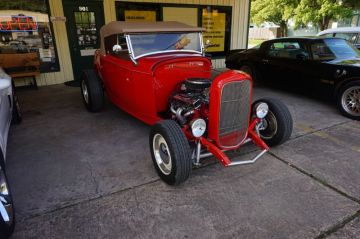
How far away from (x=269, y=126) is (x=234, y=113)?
0.95 metres

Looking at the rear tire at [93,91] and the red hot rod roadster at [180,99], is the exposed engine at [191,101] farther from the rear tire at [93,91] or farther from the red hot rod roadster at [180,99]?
the rear tire at [93,91]

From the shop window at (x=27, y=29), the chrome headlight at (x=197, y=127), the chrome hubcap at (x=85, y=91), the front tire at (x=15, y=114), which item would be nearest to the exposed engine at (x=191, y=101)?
the chrome headlight at (x=197, y=127)

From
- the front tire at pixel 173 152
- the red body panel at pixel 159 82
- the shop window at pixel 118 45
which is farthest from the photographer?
the shop window at pixel 118 45

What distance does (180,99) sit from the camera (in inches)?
145

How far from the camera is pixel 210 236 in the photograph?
93.0 inches

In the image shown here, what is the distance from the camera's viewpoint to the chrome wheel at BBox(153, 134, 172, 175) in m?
3.18

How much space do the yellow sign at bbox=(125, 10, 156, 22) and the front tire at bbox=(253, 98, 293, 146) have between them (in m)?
6.18

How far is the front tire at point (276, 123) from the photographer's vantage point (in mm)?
3678

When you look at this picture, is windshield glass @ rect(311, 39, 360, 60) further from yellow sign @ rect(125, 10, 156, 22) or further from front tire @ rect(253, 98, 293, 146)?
yellow sign @ rect(125, 10, 156, 22)

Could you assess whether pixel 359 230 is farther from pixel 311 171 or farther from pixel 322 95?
pixel 322 95

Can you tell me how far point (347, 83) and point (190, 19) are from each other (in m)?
6.02

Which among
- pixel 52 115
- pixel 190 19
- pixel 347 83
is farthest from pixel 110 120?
pixel 190 19

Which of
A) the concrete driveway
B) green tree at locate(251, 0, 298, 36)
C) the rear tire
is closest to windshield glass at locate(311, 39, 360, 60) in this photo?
the concrete driveway

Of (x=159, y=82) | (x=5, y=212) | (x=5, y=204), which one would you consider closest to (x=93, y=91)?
(x=159, y=82)
